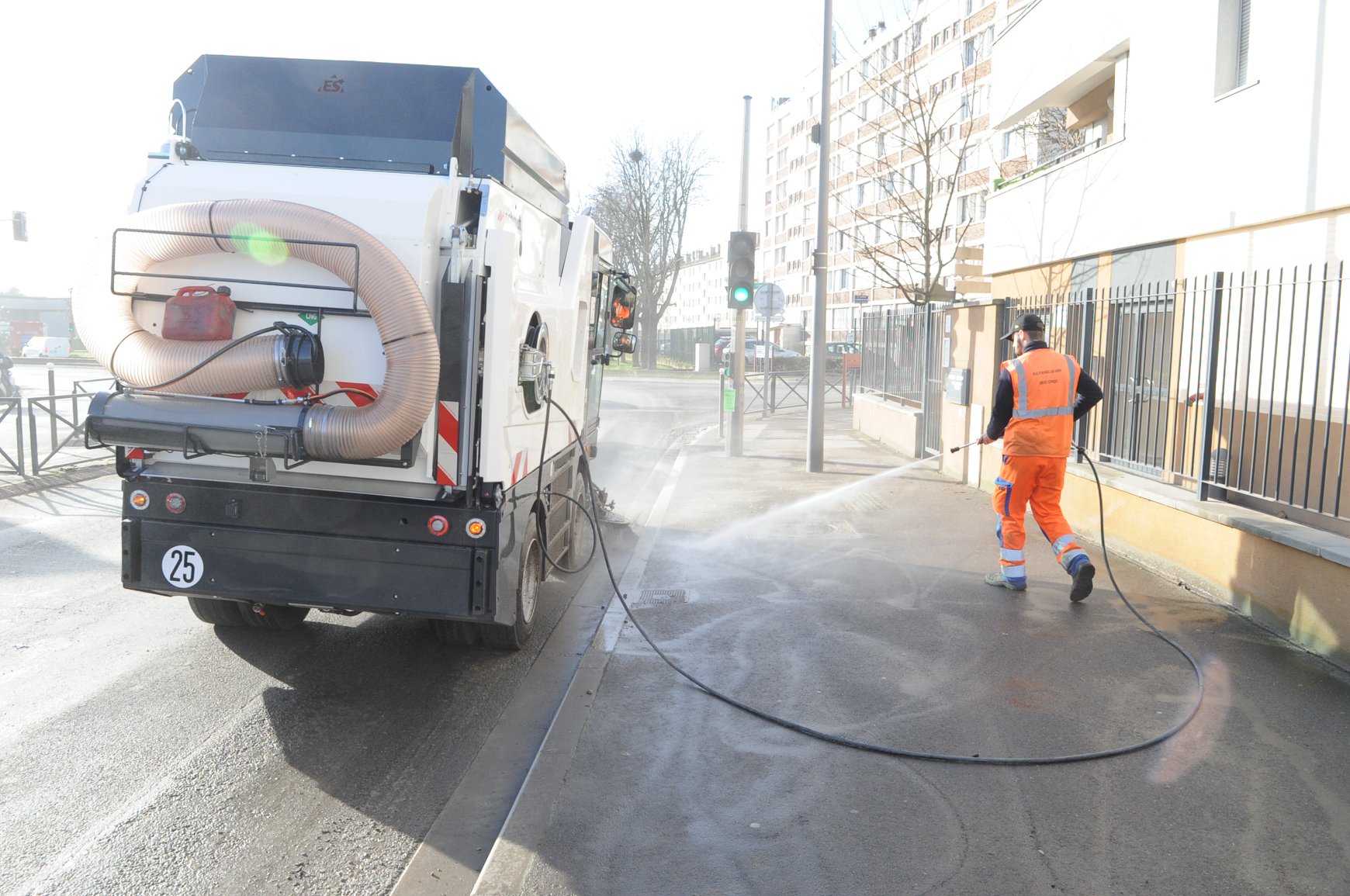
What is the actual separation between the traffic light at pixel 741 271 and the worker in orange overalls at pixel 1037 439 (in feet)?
25.2

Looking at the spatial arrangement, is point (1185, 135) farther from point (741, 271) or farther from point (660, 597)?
point (660, 597)

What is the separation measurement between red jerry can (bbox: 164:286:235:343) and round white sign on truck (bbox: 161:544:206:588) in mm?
1089

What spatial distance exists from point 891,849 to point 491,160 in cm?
378

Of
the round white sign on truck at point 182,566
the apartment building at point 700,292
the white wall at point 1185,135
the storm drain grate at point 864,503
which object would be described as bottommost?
the storm drain grate at point 864,503

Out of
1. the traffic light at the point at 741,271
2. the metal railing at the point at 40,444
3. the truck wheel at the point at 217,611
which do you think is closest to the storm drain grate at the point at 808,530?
the truck wheel at the point at 217,611

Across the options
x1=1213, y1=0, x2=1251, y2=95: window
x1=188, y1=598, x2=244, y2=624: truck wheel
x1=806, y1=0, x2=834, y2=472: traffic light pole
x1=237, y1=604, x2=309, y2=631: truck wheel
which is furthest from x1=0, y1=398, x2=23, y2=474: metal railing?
x1=1213, y1=0, x2=1251, y2=95: window

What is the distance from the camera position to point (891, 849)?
378 cm

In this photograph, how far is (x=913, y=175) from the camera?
47031mm

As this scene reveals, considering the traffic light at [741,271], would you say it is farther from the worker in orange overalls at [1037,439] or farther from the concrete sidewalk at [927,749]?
the worker in orange overalls at [1037,439]

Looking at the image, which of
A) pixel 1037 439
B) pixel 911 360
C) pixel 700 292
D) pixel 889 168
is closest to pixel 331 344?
pixel 1037 439

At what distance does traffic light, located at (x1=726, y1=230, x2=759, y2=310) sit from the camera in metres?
15.1

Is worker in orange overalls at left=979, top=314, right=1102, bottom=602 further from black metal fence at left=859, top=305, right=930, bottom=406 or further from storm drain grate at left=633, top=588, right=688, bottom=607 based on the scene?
black metal fence at left=859, top=305, right=930, bottom=406

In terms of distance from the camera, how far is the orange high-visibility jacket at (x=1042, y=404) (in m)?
7.34

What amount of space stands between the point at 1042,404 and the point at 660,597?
298 cm
